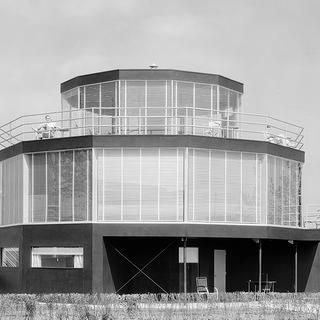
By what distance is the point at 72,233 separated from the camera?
119 feet

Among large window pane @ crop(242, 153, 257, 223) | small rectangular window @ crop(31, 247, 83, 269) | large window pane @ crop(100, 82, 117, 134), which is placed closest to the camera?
small rectangular window @ crop(31, 247, 83, 269)

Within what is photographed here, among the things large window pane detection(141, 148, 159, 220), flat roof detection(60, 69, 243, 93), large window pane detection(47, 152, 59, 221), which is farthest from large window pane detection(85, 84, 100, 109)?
large window pane detection(141, 148, 159, 220)

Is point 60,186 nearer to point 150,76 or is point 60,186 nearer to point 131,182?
point 131,182

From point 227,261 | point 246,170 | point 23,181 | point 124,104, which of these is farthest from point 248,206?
point 23,181

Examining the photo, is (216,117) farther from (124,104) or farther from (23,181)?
(23,181)

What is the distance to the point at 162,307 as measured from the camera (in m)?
30.4

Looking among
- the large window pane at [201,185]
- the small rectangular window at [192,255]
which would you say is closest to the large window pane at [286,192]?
the small rectangular window at [192,255]

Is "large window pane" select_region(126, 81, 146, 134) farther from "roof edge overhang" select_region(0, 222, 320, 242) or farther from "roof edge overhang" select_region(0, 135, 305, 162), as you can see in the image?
"roof edge overhang" select_region(0, 222, 320, 242)

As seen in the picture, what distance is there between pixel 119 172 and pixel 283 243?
32.6ft

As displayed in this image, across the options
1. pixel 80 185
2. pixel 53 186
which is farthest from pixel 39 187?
pixel 80 185

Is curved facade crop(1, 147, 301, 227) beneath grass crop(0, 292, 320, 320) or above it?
above

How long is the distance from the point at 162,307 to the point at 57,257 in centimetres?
784

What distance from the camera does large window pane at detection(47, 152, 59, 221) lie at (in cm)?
3731

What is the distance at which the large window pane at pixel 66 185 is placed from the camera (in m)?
36.9
